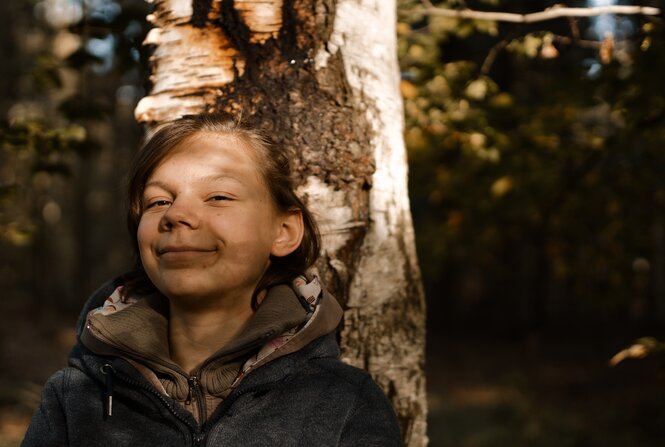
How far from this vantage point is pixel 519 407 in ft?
31.1

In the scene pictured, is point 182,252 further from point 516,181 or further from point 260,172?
point 516,181

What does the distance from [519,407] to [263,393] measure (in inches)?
338

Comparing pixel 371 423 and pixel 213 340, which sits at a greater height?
pixel 213 340

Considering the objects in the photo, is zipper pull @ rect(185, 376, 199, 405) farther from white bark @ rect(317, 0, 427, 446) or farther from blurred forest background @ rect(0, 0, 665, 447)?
blurred forest background @ rect(0, 0, 665, 447)

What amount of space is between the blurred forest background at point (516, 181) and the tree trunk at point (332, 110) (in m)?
0.59

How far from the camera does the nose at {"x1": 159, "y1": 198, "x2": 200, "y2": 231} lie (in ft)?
5.63

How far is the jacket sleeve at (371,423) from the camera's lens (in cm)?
168

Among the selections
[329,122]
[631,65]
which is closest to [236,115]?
Answer: [329,122]

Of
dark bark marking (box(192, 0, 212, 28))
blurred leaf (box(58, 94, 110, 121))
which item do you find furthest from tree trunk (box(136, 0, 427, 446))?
blurred leaf (box(58, 94, 110, 121))

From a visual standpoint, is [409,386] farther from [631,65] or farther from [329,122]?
[631,65]

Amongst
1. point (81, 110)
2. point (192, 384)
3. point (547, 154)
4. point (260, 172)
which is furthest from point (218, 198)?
point (547, 154)

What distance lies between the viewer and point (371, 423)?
170 centimetres

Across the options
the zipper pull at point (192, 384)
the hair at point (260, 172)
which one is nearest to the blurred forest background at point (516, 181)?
the hair at point (260, 172)

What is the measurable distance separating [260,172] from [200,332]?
19.0 inches
